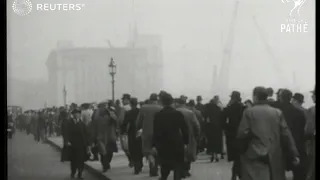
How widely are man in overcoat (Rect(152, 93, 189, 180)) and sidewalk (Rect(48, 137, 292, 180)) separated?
11 centimetres

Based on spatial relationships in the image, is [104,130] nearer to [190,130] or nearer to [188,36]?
[190,130]

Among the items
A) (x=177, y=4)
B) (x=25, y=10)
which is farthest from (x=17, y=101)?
(x=177, y=4)

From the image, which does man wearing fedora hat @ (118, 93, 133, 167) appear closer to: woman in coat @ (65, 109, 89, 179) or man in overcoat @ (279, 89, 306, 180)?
woman in coat @ (65, 109, 89, 179)

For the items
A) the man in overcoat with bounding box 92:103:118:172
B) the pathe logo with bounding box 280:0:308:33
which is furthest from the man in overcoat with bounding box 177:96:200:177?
the pathe logo with bounding box 280:0:308:33

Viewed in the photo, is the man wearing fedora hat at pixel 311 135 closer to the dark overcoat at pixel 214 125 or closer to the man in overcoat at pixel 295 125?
the man in overcoat at pixel 295 125

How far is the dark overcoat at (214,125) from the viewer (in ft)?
15.1

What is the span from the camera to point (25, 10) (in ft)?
14.9

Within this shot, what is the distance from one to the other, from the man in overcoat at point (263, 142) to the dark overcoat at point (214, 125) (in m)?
0.20

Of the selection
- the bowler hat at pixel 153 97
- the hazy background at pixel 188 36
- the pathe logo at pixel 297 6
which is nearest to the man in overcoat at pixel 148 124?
the bowler hat at pixel 153 97

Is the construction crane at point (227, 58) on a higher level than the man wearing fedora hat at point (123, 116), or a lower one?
higher

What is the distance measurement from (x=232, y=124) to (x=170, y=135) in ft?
1.95

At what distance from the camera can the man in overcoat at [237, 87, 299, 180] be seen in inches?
173

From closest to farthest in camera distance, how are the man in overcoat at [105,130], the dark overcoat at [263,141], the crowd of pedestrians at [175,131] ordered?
1. the dark overcoat at [263,141]
2. the crowd of pedestrians at [175,131]
3. the man in overcoat at [105,130]

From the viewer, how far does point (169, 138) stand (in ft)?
14.9
